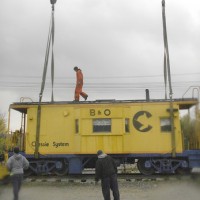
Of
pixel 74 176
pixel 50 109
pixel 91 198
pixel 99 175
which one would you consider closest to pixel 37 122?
pixel 50 109

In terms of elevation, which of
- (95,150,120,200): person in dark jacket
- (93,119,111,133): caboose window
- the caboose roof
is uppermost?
the caboose roof

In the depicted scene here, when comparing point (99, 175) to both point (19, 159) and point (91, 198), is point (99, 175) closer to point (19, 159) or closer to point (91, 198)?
point (91, 198)

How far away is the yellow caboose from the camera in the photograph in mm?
14203

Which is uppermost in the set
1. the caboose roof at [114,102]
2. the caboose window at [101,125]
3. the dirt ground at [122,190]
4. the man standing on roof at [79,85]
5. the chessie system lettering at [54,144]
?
the man standing on roof at [79,85]

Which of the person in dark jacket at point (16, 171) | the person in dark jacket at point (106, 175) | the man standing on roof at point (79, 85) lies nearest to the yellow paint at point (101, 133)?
the man standing on roof at point (79, 85)

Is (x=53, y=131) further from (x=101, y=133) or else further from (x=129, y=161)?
(x=129, y=161)

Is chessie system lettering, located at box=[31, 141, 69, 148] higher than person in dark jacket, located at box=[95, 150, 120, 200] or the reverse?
higher

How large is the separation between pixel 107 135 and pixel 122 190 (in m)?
3.02

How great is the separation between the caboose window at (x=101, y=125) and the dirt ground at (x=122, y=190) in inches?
83.4

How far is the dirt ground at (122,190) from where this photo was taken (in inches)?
407

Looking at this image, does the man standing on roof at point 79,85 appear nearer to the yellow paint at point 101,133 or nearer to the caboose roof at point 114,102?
the caboose roof at point 114,102

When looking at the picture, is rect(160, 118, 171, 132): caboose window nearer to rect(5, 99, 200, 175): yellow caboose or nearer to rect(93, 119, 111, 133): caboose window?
rect(5, 99, 200, 175): yellow caboose

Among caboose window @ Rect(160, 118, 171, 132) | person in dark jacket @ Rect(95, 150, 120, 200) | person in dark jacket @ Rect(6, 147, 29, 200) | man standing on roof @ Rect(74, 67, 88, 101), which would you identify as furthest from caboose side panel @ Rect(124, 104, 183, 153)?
person in dark jacket @ Rect(6, 147, 29, 200)

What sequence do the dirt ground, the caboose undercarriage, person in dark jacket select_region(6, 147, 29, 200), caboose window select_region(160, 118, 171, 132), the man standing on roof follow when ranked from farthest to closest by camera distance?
the man standing on roof < caboose window select_region(160, 118, 171, 132) < the caboose undercarriage < the dirt ground < person in dark jacket select_region(6, 147, 29, 200)
